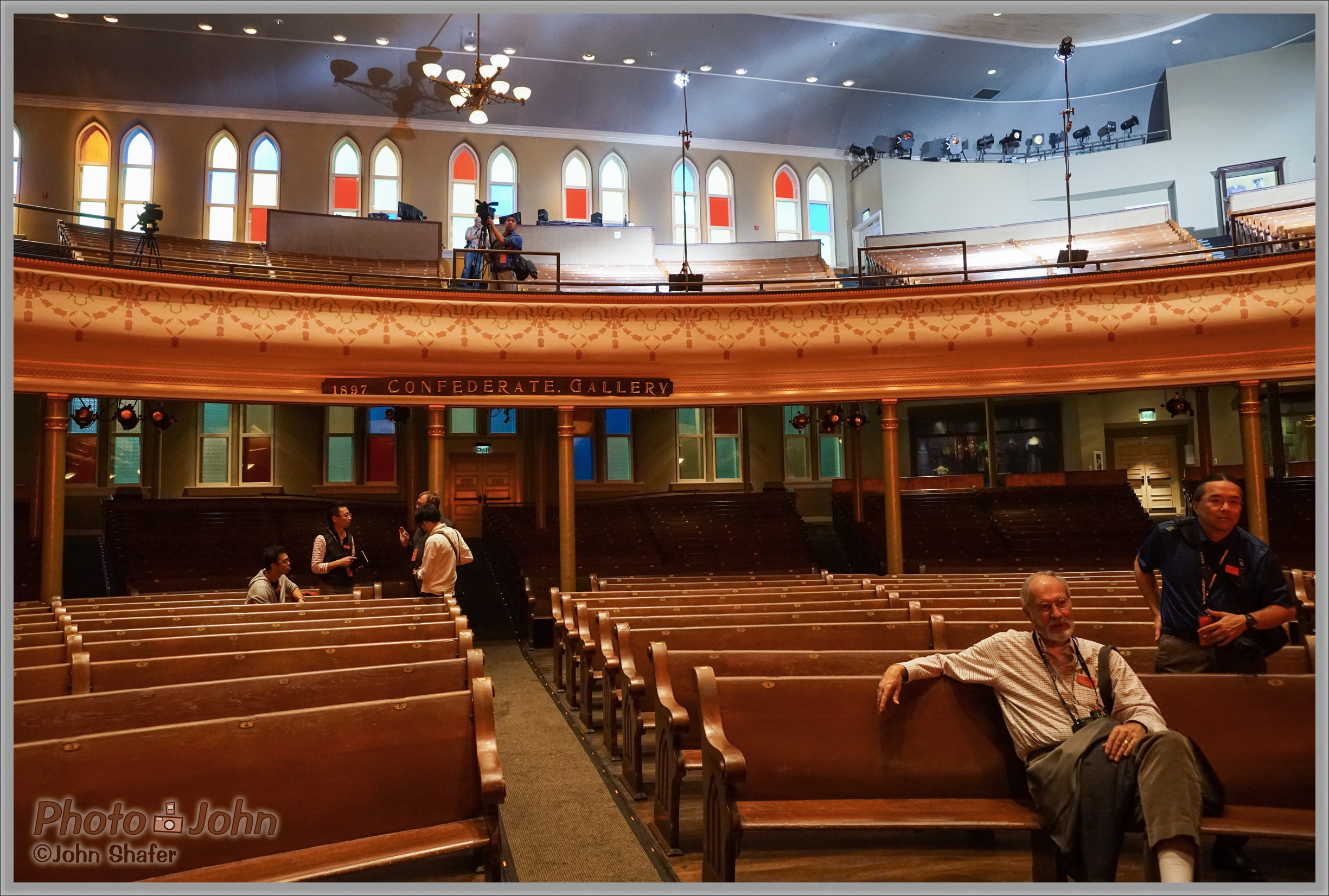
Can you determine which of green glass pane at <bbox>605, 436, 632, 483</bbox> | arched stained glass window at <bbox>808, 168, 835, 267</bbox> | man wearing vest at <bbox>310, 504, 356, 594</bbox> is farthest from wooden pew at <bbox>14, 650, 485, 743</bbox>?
arched stained glass window at <bbox>808, 168, 835, 267</bbox>

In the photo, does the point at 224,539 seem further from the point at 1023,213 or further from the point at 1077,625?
the point at 1023,213

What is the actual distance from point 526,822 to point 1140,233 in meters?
15.1

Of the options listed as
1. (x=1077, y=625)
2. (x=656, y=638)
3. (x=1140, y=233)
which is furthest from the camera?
(x=1140, y=233)

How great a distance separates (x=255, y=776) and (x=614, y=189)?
643 inches

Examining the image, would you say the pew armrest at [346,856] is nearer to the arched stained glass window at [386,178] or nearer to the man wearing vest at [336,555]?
the man wearing vest at [336,555]

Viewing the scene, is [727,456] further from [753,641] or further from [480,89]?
[753,641]

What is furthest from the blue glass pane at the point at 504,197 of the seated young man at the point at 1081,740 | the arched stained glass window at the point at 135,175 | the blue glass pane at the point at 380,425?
the seated young man at the point at 1081,740

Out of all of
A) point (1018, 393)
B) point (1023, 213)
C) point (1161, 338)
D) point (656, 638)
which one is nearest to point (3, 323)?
point (656, 638)

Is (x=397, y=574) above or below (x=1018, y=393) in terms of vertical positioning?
below

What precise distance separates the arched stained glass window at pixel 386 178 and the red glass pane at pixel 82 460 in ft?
21.8

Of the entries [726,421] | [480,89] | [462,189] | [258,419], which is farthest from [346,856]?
[462,189]

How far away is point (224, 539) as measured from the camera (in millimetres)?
10977

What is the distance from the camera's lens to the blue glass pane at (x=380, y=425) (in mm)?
14750

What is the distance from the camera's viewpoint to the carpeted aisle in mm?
3062
